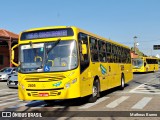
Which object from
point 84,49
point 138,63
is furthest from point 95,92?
point 138,63

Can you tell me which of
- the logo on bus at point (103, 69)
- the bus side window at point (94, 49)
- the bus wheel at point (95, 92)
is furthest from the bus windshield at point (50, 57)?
the logo on bus at point (103, 69)

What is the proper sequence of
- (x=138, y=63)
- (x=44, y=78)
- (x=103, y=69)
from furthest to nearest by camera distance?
(x=138, y=63) < (x=103, y=69) < (x=44, y=78)

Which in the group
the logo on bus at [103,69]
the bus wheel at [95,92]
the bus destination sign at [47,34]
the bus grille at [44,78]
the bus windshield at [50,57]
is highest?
the bus destination sign at [47,34]

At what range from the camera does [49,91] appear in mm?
11430

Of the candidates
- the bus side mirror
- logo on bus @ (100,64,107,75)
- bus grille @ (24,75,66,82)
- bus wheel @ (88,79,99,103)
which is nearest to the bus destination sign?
the bus side mirror

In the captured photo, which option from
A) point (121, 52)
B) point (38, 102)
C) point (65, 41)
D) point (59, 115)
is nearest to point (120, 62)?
point (121, 52)

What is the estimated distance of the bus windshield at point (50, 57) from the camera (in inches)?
455

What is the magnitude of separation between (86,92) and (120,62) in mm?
7390

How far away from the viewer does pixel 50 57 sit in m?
11.7

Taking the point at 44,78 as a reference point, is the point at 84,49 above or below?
above

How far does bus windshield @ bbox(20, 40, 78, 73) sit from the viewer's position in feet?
37.9

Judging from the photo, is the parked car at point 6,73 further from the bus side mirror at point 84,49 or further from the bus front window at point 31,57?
the bus side mirror at point 84,49

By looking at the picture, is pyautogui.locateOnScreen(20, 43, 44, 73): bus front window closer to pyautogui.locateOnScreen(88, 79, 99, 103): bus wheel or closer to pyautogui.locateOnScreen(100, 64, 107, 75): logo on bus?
pyautogui.locateOnScreen(88, 79, 99, 103): bus wheel

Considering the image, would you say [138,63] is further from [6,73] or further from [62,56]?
[62,56]
